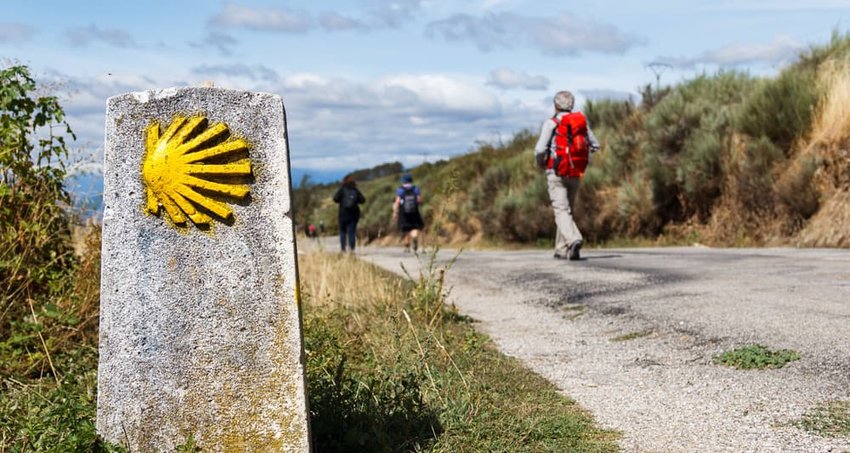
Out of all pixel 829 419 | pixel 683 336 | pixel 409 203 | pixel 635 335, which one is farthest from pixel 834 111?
pixel 829 419

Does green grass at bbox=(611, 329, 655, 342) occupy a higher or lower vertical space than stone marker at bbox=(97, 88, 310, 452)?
lower

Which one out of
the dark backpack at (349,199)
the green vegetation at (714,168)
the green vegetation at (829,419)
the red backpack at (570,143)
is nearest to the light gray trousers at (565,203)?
the red backpack at (570,143)

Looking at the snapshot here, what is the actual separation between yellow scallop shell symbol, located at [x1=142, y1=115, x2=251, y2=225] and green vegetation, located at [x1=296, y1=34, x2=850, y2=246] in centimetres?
889

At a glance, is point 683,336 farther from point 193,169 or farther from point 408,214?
point 408,214

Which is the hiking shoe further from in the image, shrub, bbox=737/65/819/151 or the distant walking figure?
shrub, bbox=737/65/819/151

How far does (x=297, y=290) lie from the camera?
366 cm

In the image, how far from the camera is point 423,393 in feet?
16.2

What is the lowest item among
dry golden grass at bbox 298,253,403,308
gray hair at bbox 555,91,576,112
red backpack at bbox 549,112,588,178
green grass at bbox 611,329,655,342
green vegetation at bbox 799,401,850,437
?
green vegetation at bbox 799,401,850,437

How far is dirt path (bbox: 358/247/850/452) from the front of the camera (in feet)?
15.5

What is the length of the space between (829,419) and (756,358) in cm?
131

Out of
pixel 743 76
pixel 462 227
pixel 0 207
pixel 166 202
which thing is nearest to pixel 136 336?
pixel 166 202

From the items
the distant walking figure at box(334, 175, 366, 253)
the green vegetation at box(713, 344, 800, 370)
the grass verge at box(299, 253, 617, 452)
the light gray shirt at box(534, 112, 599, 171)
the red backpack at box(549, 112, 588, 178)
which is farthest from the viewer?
the distant walking figure at box(334, 175, 366, 253)

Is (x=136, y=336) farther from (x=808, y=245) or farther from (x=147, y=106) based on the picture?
(x=808, y=245)

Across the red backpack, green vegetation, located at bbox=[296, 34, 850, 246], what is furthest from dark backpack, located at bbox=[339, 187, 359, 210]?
the red backpack
